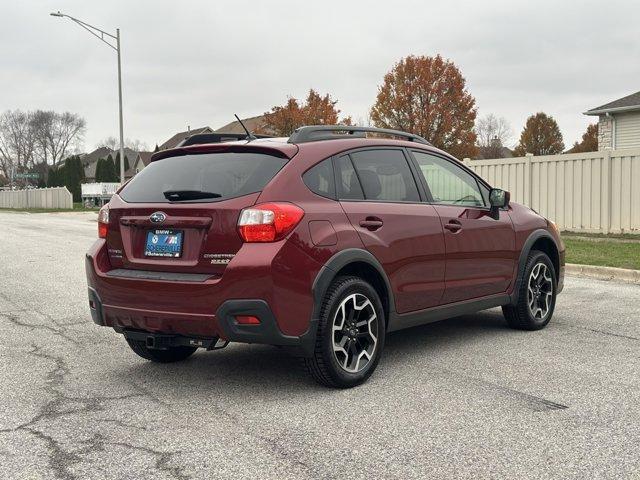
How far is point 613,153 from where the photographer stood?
16688mm

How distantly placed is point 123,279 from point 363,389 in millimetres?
1753

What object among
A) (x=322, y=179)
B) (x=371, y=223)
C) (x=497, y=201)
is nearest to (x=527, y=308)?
(x=497, y=201)

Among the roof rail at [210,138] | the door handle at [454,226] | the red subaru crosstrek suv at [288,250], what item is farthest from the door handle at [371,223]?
the roof rail at [210,138]

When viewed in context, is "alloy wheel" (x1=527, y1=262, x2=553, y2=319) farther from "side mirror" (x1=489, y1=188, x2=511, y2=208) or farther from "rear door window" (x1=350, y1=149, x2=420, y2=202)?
"rear door window" (x1=350, y1=149, x2=420, y2=202)

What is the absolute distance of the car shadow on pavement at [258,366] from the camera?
4.86m

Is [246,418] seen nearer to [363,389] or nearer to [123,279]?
[363,389]

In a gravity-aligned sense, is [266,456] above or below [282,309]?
below

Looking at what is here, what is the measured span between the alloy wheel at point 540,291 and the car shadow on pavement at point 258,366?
0.35 meters

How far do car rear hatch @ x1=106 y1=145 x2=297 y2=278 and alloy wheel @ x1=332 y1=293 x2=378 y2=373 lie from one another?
88 centimetres

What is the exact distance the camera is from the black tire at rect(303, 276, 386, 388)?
179 inches

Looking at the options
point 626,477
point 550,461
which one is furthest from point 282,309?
point 626,477

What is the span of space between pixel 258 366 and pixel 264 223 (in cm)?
149

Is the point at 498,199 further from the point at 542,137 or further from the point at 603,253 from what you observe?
the point at 542,137

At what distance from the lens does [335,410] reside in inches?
169
